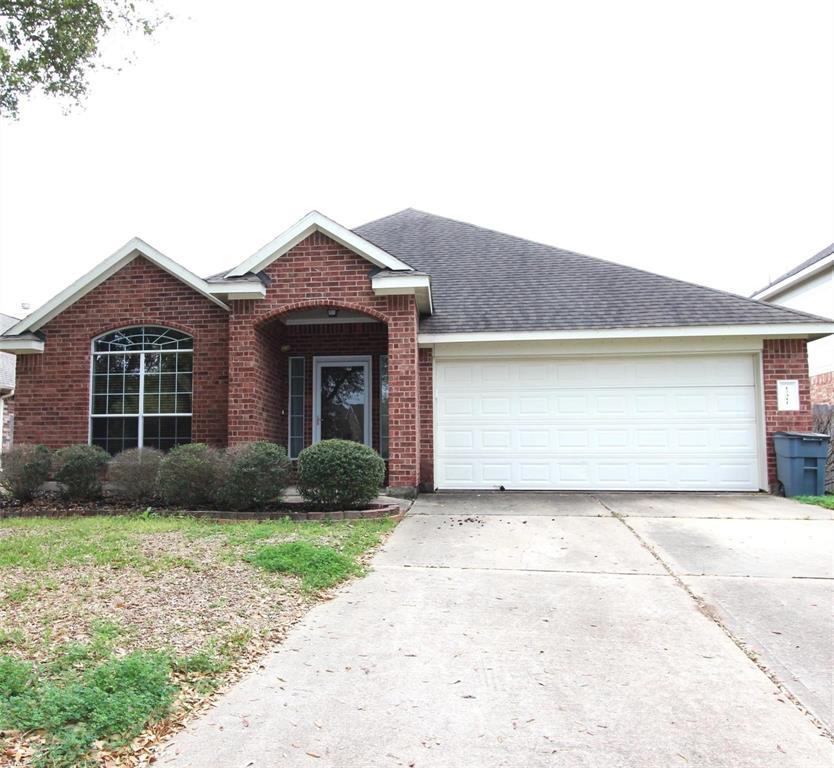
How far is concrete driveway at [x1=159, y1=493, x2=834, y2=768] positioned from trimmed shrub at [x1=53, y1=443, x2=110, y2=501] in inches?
210

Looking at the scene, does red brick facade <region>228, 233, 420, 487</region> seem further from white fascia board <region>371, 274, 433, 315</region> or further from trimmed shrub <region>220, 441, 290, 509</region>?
trimmed shrub <region>220, 441, 290, 509</region>

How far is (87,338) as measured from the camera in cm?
1130

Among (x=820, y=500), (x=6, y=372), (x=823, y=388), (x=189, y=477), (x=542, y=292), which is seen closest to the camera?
(x=189, y=477)

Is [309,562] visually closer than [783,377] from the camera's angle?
Yes

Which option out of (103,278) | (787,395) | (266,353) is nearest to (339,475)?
(266,353)

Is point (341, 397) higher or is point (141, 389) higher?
point (141, 389)

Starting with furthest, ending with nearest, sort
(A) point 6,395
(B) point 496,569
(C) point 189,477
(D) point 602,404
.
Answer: (A) point 6,395
(D) point 602,404
(C) point 189,477
(B) point 496,569

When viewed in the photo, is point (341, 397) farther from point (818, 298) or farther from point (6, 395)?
point (6, 395)

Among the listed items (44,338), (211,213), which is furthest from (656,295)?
(211,213)

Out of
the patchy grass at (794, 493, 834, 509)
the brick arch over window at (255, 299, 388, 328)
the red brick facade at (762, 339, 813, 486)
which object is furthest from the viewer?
the red brick facade at (762, 339, 813, 486)

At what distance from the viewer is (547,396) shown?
11062 mm

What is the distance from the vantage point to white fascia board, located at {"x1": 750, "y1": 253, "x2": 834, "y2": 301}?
16709 mm

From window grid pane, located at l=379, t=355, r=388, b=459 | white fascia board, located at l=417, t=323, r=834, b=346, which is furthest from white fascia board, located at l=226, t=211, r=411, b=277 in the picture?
window grid pane, located at l=379, t=355, r=388, b=459

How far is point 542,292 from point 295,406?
17.2 feet
